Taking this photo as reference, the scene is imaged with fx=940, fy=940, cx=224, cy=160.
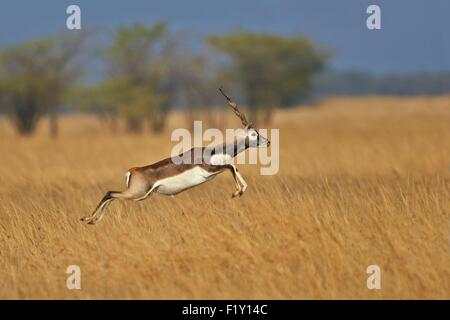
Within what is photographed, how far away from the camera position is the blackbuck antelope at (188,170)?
808cm

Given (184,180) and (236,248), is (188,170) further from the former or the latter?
(236,248)

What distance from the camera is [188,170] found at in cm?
814

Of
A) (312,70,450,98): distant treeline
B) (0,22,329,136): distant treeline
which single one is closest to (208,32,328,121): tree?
(0,22,329,136): distant treeline

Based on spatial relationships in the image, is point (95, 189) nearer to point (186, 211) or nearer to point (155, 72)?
point (186, 211)

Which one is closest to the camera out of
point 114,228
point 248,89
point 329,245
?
point 329,245

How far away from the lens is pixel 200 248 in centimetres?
762

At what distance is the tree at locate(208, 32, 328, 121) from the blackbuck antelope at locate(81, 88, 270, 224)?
38.4 m

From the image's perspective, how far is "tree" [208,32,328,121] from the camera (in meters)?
48.6

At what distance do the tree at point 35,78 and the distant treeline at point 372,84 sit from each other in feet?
194

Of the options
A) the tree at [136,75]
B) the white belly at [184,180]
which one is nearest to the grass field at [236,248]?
the white belly at [184,180]

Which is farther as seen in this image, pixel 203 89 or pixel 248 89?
pixel 248 89

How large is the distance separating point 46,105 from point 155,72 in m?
5.41

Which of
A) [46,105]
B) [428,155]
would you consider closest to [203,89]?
[46,105]

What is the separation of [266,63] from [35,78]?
13563 mm
